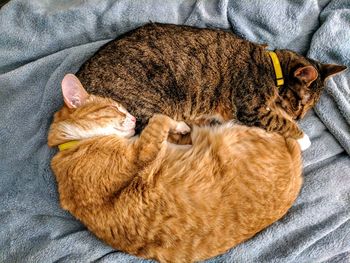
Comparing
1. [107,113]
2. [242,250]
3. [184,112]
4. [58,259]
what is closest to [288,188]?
[242,250]

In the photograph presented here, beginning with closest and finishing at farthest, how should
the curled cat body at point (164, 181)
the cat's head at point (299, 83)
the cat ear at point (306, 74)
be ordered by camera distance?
the curled cat body at point (164, 181) → the cat ear at point (306, 74) → the cat's head at point (299, 83)

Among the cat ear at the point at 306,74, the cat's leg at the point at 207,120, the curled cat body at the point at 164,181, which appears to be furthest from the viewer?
the cat's leg at the point at 207,120

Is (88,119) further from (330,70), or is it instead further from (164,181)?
(330,70)

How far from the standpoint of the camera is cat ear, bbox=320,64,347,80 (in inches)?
78.1

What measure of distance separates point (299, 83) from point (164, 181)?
93 cm

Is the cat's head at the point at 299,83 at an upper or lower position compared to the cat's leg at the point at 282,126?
upper

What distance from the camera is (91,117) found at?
1.83 metres

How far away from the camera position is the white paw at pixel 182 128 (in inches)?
78.8

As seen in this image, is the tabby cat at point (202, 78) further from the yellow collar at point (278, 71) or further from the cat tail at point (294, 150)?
the cat tail at point (294, 150)

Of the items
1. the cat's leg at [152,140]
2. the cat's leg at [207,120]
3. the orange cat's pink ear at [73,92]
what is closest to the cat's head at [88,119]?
the orange cat's pink ear at [73,92]

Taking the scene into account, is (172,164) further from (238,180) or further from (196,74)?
(196,74)

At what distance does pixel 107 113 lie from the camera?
1842 millimetres

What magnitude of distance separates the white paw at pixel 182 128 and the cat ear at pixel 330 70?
0.80m

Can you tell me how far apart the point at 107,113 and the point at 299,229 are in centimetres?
113
